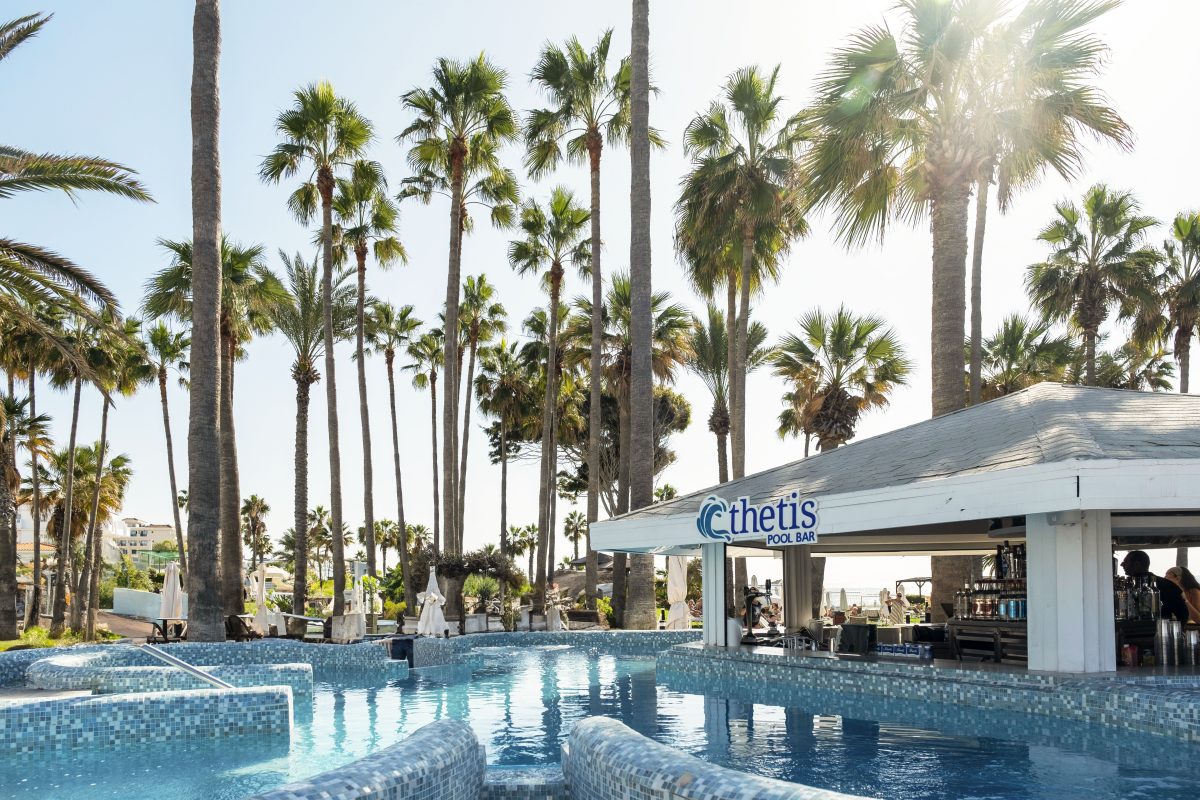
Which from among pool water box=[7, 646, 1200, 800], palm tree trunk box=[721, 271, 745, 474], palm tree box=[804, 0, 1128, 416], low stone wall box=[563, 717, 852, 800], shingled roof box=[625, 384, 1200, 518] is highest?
palm tree box=[804, 0, 1128, 416]

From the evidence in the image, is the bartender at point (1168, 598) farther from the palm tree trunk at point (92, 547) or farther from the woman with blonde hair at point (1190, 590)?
the palm tree trunk at point (92, 547)

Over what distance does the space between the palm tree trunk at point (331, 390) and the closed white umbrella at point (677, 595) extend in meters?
10.1

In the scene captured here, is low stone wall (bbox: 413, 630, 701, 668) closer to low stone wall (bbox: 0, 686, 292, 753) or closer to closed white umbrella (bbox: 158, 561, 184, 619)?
closed white umbrella (bbox: 158, 561, 184, 619)

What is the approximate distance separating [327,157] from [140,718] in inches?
878

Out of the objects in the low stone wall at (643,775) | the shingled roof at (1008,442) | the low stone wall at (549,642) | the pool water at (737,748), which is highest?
the shingled roof at (1008,442)

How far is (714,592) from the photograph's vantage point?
57.7 ft

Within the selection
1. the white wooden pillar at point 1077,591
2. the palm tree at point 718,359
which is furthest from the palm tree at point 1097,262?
the white wooden pillar at point 1077,591

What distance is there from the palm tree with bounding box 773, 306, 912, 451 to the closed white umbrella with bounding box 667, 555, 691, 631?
9.47m

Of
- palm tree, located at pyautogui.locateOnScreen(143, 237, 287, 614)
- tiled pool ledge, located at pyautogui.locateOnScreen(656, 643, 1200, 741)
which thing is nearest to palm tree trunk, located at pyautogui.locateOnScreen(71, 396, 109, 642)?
palm tree, located at pyautogui.locateOnScreen(143, 237, 287, 614)

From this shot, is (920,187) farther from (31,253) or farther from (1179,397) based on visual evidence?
(31,253)

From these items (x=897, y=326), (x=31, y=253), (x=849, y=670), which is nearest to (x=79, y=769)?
(x=849, y=670)

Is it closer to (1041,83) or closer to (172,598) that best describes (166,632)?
(172,598)

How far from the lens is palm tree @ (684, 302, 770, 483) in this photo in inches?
1481

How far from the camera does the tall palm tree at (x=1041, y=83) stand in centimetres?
1772
